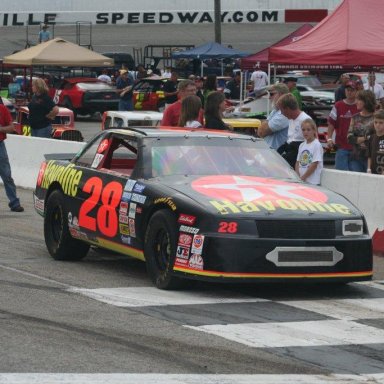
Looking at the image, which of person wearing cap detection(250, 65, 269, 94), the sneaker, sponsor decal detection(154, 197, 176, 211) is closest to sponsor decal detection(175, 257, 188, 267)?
sponsor decal detection(154, 197, 176, 211)

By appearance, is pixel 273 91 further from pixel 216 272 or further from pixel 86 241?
pixel 216 272

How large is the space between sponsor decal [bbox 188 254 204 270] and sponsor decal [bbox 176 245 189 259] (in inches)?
2.2

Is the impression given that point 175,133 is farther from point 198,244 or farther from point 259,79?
point 259,79

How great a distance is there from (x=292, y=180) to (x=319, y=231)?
1.26 m

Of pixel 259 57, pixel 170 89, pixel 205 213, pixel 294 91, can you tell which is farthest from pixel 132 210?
pixel 170 89

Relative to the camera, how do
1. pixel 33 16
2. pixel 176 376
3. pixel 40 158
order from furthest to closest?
pixel 33 16 → pixel 40 158 → pixel 176 376

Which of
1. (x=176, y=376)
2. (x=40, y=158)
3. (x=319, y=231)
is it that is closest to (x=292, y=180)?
(x=319, y=231)

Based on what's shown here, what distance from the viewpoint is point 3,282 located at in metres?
10.8

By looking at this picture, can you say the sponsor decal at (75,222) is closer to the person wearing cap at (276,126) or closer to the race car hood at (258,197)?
the race car hood at (258,197)

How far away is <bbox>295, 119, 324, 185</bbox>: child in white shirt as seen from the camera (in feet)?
44.5

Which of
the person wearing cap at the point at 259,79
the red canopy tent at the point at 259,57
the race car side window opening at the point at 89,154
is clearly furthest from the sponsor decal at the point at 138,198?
the person wearing cap at the point at 259,79

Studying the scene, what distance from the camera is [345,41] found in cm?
2050

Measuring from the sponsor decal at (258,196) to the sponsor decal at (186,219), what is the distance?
0.71ft

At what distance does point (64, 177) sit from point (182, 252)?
103 inches
